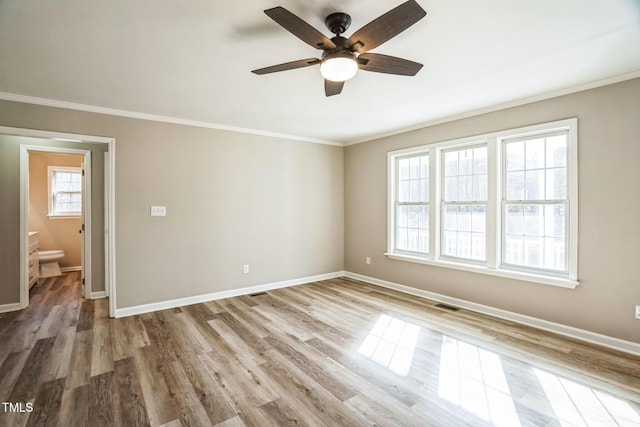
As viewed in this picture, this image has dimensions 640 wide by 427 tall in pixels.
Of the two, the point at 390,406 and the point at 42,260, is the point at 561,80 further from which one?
the point at 42,260

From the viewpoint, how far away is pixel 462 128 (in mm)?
3980

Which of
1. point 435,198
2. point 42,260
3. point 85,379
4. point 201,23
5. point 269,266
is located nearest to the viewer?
point 201,23

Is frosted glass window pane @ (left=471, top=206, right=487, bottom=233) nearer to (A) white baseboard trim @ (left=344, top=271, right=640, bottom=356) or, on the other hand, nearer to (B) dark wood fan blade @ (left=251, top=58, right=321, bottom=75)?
(A) white baseboard trim @ (left=344, top=271, right=640, bottom=356)

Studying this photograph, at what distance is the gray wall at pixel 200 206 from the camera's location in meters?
3.74

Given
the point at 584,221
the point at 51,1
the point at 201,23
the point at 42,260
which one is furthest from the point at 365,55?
the point at 42,260

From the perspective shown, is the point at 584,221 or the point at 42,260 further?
the point at 42,260

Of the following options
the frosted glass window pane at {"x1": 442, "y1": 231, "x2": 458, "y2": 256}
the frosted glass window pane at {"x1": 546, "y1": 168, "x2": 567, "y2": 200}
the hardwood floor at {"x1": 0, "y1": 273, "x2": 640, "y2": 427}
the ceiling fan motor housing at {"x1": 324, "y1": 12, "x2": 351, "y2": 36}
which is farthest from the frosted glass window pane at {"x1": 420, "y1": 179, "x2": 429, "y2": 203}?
the ceiling fan motor housing at {"x1": 324, "y1": 12, "x2": 351, "y2": 36}

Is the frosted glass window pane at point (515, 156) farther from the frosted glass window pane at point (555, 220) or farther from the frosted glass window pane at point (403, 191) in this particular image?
the frosted glass window pane at point (403, 191)

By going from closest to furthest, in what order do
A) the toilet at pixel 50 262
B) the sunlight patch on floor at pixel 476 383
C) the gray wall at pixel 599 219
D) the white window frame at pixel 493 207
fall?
the sunlight patch on floor at pixel 476 383 → the gray wall at pixel 599 219 → the white window frame at pixel 493 207 → the toilet at pixel 50 262

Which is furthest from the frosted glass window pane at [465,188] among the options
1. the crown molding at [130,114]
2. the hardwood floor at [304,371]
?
the crown molding at [130,114]

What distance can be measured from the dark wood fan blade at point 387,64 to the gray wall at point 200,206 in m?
2.96

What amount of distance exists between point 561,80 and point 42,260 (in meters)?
8.27

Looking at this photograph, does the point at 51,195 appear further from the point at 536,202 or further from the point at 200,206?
the point at 536,202

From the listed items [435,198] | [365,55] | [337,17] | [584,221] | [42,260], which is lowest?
[42,260]
